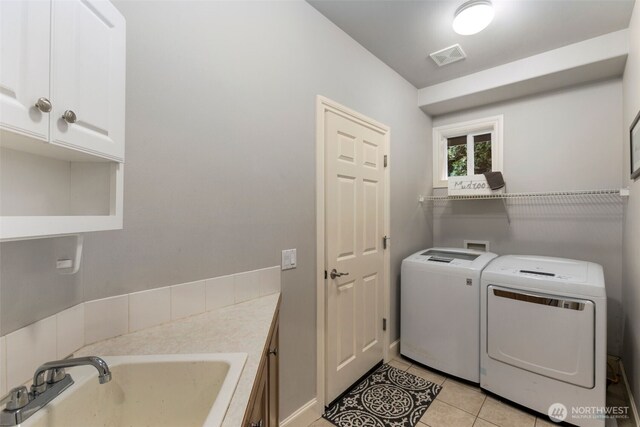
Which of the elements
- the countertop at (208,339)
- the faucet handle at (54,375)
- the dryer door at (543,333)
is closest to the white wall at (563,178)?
the dryer door at (543,333)

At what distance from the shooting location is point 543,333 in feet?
5.69

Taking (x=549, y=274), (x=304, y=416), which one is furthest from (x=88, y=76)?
(x=549, y=274)

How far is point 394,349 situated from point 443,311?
665mm

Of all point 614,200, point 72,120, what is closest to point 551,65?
point 614,200

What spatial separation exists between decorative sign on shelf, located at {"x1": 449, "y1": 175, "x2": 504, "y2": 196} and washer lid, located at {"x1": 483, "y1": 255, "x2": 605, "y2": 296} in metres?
0.74

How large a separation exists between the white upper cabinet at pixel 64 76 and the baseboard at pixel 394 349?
8.34 feet

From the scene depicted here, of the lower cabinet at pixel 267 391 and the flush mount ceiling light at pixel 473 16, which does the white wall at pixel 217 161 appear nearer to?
the lower cabinet at pixel 267 391

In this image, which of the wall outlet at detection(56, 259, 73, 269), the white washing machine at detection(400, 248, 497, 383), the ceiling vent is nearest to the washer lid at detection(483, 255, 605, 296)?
the white washing machine at detection(400, 248, 497, 383)

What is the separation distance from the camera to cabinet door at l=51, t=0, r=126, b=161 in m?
0.61

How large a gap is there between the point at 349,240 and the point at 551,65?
2.19 meters

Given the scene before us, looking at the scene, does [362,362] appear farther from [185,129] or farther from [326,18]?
[326,18]

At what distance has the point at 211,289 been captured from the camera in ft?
4.12

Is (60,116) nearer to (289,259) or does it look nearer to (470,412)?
(289,259)

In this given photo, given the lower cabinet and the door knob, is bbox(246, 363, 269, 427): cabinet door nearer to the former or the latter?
the lower cabinet
